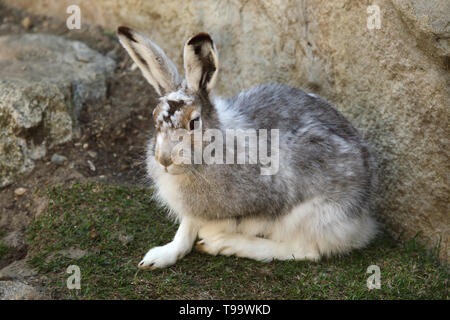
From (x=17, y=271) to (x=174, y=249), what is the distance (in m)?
1.21

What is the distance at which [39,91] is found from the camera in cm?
527

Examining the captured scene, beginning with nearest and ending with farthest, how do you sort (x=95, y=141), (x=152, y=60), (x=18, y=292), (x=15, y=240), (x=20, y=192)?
1. (x=18, y=292)
2. (x=152, y=60)
3. (x=15, y=240)
4. (x=20, y=192)
5. (x=95, y=141)

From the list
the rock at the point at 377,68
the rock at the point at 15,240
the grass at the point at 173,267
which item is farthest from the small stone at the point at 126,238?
the rock at the point at 377,68

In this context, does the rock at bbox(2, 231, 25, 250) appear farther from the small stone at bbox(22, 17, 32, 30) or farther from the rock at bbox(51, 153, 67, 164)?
the small stone at bbox(22, 17, 32, 30)

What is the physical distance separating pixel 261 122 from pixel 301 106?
42 cm

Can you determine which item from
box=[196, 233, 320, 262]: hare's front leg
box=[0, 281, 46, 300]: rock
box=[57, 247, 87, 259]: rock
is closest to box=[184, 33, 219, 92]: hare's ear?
box=[196, 233, 320, 262]: hare's front leg

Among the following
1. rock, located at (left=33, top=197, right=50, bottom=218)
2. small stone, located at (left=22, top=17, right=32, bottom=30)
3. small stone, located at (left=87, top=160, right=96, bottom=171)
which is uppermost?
small stone, located at (left=22, top=17, right=32, bottom=30)

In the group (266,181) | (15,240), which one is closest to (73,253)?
(15,240)

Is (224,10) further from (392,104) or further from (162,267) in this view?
(162,267)

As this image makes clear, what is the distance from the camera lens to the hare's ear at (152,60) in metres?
3.69

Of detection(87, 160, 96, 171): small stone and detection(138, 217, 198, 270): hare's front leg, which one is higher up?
detection(87, 160, 96, 171): small stone

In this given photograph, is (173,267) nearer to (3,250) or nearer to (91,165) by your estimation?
(3,250)

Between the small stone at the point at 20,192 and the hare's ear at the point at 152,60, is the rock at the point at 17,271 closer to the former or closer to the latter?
the small stone at the point at 20,192

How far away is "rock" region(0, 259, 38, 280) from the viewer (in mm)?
3913
